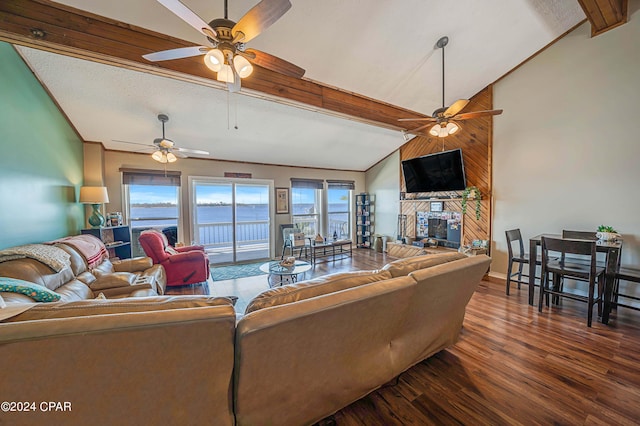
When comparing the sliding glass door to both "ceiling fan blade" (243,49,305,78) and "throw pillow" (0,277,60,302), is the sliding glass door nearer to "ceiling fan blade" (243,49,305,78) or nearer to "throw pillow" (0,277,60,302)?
"throw pillow" (0,277,60,302)

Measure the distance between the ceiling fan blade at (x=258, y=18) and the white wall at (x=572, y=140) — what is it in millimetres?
4283

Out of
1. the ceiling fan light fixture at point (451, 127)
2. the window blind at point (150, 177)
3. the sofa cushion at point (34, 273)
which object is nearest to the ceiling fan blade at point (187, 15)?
the sofa cushion at point (34, 273)

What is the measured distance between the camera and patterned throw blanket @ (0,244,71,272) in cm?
201

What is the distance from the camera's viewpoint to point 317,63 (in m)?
3.12

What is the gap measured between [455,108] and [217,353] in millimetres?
3555

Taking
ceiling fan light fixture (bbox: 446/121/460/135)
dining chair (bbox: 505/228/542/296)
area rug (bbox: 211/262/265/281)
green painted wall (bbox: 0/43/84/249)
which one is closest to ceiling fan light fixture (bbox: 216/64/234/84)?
green painted wall (bbox: 0/43/84/249)

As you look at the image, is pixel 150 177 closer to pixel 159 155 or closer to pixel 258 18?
pixel 159 155

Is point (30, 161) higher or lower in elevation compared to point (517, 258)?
higher

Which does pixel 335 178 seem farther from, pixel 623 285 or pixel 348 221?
pixel 623 285

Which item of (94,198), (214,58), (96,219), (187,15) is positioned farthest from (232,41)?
(96,219)

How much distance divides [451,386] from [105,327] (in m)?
2.10

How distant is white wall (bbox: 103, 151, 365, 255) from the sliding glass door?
154 millimetres

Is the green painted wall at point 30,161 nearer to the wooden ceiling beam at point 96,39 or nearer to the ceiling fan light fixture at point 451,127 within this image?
the wooden ceiling beam at point 96,39

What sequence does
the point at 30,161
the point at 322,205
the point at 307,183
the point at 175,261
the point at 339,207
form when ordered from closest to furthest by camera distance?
the point at 30,161 → the point at 175,261 → the point at 307,183 → the point at 322,205 → the point at 339,207
